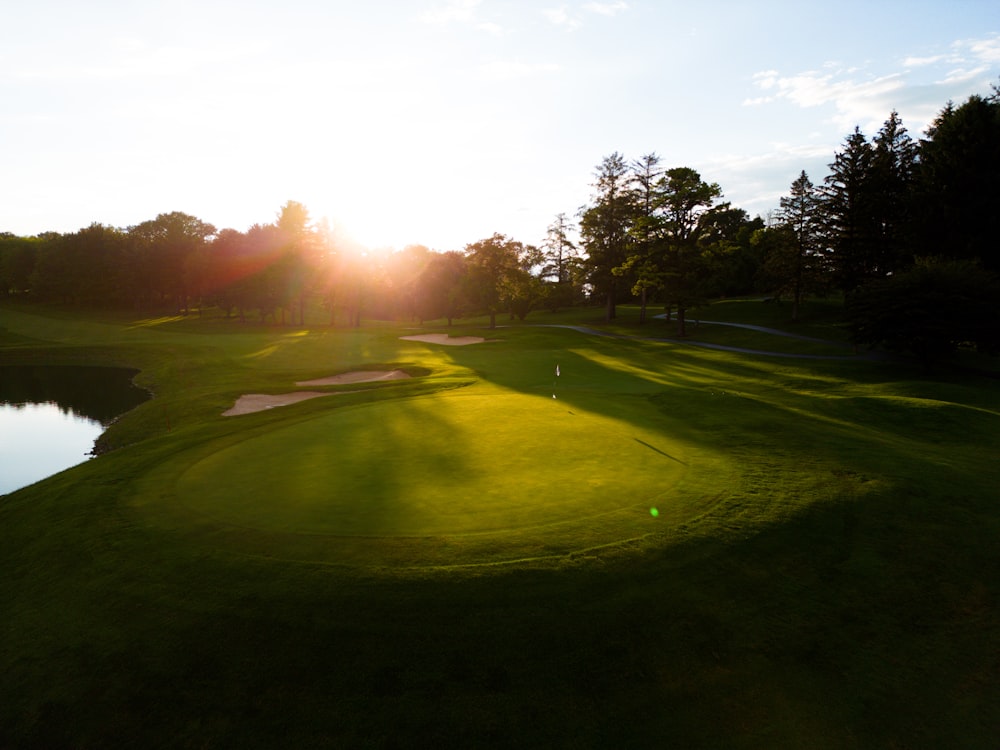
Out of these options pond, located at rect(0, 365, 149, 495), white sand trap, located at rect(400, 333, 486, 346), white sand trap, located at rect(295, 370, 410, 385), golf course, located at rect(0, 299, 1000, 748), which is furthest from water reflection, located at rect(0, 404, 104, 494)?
white sand trap, located at rect(400, 333, 486, 346)

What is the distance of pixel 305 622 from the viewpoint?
6.84 metres

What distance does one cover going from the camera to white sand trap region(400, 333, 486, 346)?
5297cm

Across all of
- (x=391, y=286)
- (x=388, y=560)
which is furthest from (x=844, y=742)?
(x=391, y=286)

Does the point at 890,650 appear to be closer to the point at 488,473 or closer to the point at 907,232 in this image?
the point at 488,473

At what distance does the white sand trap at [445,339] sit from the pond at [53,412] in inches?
984

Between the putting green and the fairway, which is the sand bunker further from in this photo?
the putting green

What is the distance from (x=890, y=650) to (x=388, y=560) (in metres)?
6.65

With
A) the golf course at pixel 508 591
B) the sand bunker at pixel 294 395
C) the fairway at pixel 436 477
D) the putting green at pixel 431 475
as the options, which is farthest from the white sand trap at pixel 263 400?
the putting green at pixel 431 475

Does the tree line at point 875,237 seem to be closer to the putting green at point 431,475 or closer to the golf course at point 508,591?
the golf course at point 508,591

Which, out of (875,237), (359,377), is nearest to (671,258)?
(875,237)

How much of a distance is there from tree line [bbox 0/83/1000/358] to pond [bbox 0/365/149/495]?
3035 cm

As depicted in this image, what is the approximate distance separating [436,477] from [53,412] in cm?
3179

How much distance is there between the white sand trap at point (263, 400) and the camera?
979 inches

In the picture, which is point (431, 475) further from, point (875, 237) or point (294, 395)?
point (875, 237)
